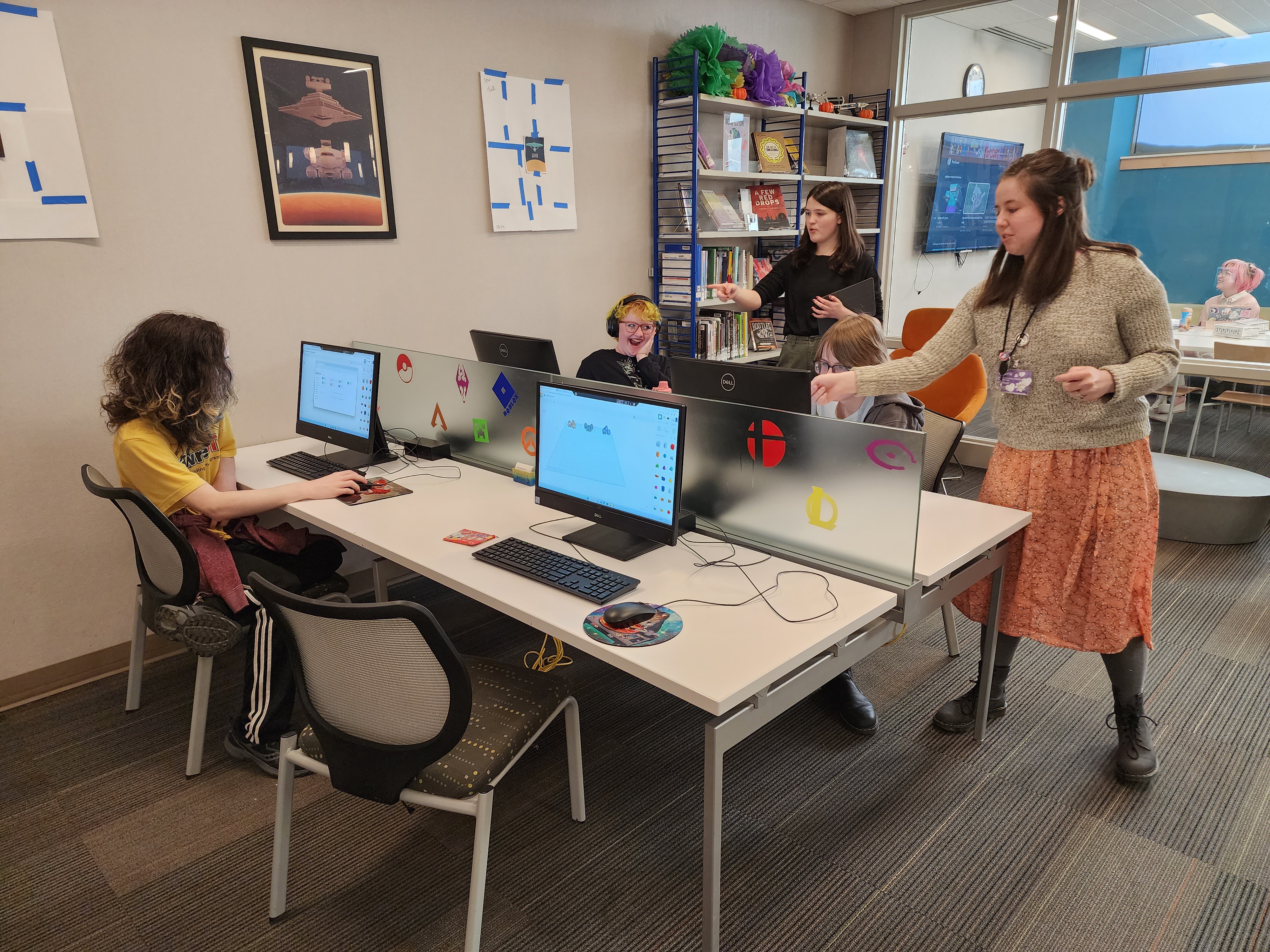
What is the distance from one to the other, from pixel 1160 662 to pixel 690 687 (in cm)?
231

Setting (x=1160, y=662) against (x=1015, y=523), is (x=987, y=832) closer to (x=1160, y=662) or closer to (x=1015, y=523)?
(x=1015, y=523)

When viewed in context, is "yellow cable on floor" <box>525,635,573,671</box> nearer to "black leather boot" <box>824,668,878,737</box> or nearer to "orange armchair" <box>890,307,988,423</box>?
"black leather boot" <box>824,668,878,737</box>

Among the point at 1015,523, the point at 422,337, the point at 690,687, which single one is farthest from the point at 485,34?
the point at 690,687

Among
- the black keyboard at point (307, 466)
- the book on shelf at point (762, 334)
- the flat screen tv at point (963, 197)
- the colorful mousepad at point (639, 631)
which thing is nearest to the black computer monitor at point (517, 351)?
the black keyboard at point (307, 466)

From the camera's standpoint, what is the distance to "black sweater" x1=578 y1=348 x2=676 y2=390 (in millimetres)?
3242

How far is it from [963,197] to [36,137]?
16.6 feet

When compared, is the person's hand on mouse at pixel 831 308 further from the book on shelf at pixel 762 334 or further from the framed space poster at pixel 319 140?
the framed space poster at pixel 319 140

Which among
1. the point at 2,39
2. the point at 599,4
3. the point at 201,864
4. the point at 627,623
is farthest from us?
the point at 599,4

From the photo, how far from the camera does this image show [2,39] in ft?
7.84

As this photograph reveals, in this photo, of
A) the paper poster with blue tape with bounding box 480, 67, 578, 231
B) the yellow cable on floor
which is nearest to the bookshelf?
the paper poster with blue tape with bounding box 480, 67, 578, 231

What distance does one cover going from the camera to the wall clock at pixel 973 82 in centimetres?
495

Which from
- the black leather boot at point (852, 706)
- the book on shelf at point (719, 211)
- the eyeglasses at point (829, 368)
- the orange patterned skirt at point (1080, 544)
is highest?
the book on shelf at point (719, 211)

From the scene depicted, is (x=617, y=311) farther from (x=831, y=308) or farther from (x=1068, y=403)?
(x=1068, y=403)

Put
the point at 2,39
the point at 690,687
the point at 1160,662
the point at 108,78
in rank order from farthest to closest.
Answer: the point at 1160,662
the point at 108,78
the point at 2,39
the point at 690,687
